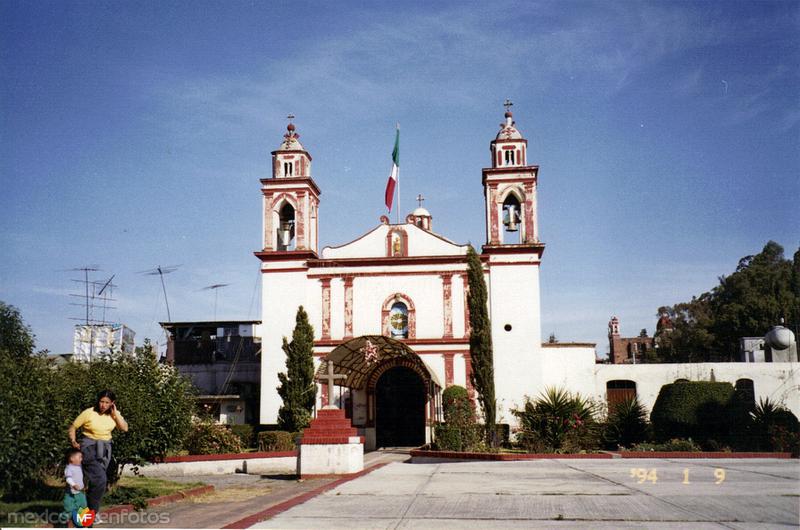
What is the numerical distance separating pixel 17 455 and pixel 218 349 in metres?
30.7

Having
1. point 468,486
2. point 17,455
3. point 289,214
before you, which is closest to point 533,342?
point 289,214

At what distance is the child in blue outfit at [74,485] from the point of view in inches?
336

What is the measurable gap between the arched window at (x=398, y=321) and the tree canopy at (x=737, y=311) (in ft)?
98.1

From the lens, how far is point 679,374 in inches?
1249

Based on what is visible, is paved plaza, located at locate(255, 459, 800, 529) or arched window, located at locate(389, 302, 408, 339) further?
arched window, located at locate(389, 302, 408, 339)

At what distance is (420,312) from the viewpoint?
31141 millimetres

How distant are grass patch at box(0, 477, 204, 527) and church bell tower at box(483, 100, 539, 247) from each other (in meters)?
20.6

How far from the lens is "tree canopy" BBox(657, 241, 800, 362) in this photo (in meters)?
51.6

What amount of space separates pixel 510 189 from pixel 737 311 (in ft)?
98.1

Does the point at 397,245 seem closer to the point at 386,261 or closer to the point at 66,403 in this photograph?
the point at 386,261

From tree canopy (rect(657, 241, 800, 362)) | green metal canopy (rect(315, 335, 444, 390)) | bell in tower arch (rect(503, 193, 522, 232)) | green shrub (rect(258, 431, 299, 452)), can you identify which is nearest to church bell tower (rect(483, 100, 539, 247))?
bell in tower arch (rect(503, 193, 522, 232))

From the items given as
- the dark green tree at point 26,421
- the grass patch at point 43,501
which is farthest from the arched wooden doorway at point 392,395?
the dark green tree at point 26,421

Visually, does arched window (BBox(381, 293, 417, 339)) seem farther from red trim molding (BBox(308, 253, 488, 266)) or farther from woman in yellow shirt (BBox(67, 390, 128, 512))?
woman in yellow shirt (BBox(67, 390, 128, 512))

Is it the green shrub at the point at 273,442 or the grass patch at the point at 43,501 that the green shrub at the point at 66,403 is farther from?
the green shrub at the point at 273,442
